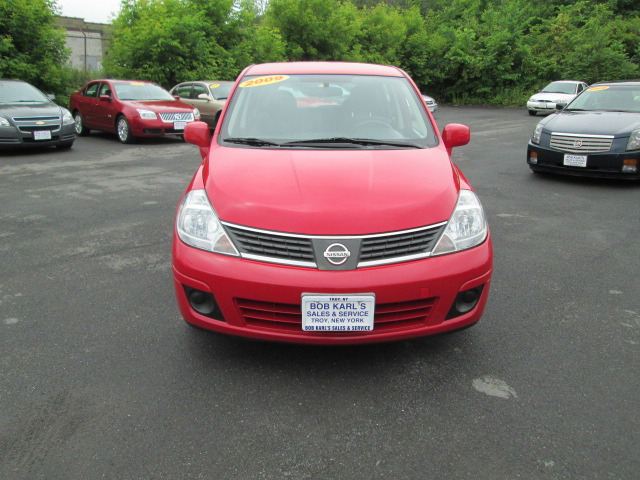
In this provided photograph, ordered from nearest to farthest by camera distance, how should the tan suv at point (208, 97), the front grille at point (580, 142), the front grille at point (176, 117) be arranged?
1. the front grille at point (580, 142)
2. the front grille at point (176, 117)
3. the tan suv at point (208, 97)

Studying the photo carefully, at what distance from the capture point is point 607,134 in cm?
747

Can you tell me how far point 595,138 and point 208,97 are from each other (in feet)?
31.1

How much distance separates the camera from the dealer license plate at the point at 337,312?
2533mm

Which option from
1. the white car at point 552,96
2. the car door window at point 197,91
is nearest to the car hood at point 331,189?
the car door window at point 197,91

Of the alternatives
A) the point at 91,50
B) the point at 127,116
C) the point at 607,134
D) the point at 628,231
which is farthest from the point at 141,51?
the point at 628,231

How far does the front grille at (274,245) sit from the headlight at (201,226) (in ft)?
0.20

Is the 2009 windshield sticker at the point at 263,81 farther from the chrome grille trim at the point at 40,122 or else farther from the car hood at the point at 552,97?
the car hood at the point at 552,97

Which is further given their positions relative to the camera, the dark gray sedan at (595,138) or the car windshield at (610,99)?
the car windshield at (610,99)

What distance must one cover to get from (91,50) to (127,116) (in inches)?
428

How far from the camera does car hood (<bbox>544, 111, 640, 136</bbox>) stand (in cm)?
751

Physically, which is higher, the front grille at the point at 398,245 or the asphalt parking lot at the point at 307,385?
the front grille at the point at 398,245

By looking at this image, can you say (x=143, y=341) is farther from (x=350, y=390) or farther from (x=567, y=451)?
(x=567, y=451)

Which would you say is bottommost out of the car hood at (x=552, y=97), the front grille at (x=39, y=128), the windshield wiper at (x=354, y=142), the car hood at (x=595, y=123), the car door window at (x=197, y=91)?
the front grille at (x=39, y=128)

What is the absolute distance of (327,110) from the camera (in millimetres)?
3857
